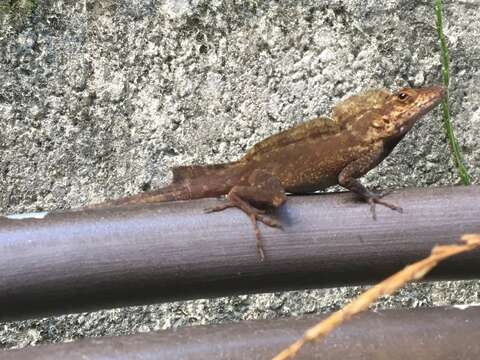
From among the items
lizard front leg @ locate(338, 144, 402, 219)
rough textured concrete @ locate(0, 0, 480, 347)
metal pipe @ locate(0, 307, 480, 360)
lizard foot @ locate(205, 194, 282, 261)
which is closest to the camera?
metal pipe @ locate(0, 307, 480, 360)

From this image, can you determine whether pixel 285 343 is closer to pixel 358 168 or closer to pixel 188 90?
pixel 358 168

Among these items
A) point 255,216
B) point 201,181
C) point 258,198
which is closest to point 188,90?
point 201,181

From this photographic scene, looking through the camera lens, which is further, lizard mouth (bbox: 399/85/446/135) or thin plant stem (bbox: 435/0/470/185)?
thin plant stem (bbox: 435/0/470/185)

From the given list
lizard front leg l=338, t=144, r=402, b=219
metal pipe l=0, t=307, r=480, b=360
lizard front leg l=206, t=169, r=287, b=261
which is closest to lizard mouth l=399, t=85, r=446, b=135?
lizard front leg l=338, t=144, r=402, b=219

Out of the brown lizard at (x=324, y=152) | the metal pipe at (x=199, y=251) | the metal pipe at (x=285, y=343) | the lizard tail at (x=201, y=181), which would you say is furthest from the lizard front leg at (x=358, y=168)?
the metal pipe at (x=285, y=343)

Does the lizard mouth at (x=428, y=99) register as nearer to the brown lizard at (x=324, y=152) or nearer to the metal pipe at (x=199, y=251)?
the brown lizard at (x=324, y=152)

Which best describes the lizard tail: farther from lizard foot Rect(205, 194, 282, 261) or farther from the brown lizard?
lizard foot Rect(205, 194, 282, 261)

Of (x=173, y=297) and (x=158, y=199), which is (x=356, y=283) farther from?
(x=158, y=199)

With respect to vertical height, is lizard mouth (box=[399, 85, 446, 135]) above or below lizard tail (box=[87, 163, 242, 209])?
above
